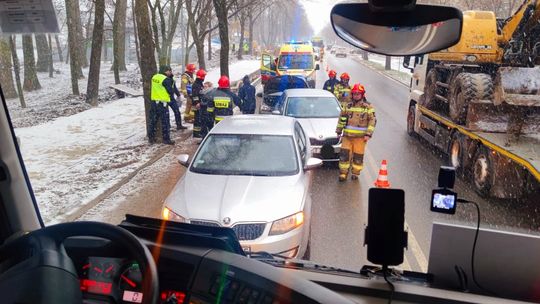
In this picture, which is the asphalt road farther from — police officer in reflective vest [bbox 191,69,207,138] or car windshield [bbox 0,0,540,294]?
police officer in reflective vest [bbox 191,69,207,138]

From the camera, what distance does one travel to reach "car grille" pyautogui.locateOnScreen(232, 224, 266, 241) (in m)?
4.70

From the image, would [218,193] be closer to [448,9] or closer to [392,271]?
[392,271]

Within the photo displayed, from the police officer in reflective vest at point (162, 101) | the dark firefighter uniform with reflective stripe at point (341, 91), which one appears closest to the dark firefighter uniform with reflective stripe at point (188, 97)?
the police officer in reflective vest at point (162, 101)

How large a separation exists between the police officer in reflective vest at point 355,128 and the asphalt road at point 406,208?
34 cm

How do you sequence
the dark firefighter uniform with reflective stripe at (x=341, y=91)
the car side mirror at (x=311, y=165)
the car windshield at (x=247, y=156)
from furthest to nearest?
the dark firefighter uniform with reflective stripe at (x=341, y=91), the car side mirror at (x=311, y=165), the car windshield at (x=247, y=156)

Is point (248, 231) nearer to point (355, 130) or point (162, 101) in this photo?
point (355, 130)

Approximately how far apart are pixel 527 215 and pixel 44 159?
7.85m

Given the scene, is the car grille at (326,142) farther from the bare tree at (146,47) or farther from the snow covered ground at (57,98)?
the snow covered ground at (57,98)

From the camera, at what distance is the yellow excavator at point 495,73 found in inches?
310

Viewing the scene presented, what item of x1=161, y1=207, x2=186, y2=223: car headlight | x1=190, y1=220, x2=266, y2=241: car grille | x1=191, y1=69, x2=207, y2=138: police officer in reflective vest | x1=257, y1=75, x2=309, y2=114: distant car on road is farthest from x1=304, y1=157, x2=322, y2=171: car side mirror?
x1=257, y1=75, x2=309, y2=114: distant car on road

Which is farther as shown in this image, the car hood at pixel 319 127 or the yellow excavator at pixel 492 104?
the car hood at pixel 319 127

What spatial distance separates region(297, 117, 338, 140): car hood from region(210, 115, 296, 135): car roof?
7.07 ft

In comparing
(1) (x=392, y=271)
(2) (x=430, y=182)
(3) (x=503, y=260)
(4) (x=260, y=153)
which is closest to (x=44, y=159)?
(4) (x=260, y=153)

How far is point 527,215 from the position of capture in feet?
21.8
